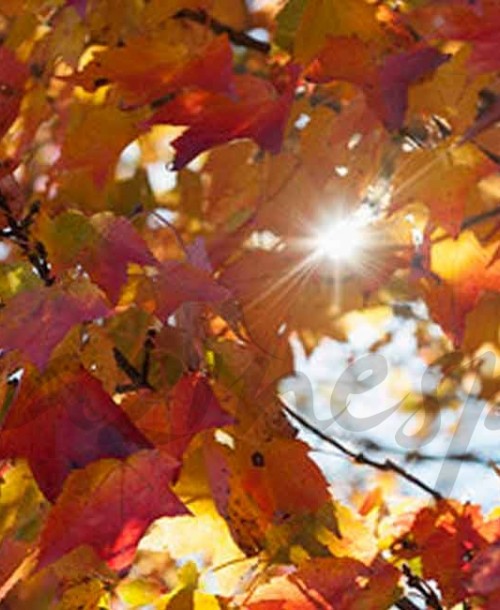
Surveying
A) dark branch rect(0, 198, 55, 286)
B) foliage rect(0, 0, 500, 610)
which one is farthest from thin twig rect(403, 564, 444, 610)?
dark branch rect(0, 198, 55, 286)

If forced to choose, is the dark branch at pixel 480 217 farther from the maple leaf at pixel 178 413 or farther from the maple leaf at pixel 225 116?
the maple leaf at pixel 178 413

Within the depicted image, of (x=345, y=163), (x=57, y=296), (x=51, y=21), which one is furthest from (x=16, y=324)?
(x=51, y=21)

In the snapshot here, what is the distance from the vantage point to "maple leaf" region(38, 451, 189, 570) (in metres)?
1.00

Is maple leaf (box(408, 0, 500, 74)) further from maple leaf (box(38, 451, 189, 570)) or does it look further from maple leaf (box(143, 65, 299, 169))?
maple leaf (box(38, 451, 189, 570))

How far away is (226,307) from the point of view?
122 centimetres

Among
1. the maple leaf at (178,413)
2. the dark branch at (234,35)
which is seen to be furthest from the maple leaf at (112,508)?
the dark branch at (234,35)

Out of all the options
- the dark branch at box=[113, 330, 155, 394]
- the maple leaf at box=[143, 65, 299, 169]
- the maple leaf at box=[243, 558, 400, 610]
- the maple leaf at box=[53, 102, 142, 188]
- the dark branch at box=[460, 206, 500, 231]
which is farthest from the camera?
the dark branch at box=[460, 206, 500, 231]

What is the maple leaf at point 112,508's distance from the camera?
39.3 inches

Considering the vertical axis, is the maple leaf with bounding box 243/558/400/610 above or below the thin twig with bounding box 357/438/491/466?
below

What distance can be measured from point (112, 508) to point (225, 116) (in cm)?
43

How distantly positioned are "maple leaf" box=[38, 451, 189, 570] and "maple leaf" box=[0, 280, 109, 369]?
5.1 inches

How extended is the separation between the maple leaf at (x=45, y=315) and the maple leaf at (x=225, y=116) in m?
0.22

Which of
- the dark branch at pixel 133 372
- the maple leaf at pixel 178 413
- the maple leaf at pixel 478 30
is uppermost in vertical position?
the maple leaf at pixel 478 30

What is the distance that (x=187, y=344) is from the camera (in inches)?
48.9
